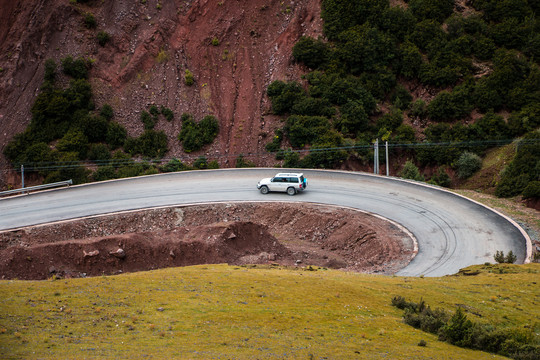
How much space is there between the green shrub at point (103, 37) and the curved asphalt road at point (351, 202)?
68.2 feet

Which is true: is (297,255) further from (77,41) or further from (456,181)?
(77,41)

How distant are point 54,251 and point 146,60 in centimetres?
3467

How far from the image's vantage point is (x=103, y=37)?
60844mm

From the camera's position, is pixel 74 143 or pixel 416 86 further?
pixel 416 86

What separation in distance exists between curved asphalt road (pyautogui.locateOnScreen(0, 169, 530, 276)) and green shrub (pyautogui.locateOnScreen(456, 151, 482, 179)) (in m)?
8.95

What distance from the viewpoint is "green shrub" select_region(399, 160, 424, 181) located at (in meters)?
51.8

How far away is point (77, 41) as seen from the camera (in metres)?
61.0

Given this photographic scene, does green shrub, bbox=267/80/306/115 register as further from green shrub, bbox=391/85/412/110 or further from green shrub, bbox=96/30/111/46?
green shrub, bbox=96/30/111/46

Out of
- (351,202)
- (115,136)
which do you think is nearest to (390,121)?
(351,202)

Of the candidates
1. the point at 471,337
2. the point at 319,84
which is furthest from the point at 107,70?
the point at 471,337

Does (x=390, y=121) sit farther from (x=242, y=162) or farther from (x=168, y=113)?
(x=168, y=113)

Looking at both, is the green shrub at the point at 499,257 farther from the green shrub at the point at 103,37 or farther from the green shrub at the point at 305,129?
the green shrub at the point at 103,37

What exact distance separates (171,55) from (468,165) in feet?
125

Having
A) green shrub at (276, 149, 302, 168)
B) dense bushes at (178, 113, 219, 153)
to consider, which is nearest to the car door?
green shrub at (276, 149, 302, 168)
